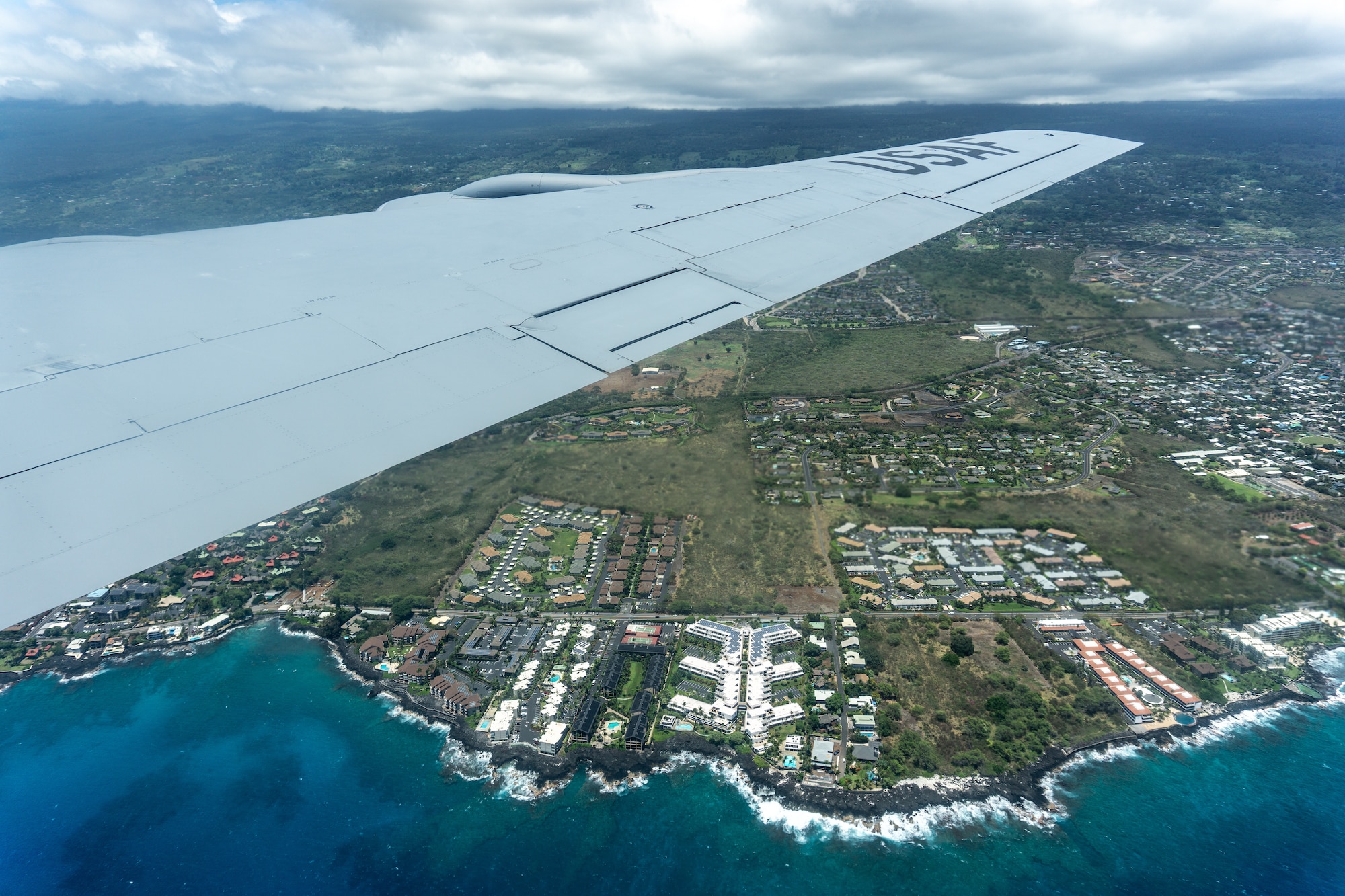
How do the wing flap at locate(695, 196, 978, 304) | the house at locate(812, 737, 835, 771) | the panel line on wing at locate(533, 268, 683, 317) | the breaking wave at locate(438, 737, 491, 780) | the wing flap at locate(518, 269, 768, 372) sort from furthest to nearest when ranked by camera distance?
the breaking wave at locate(438, 737, 491, 780) → the house at locate(812, 737, 835, 771) → the wing flap at locate(695, 196, 978, 304) → the panel line on wing at locate(533, 268, 683, 317) → the wing flap at locate(518, 269, 768, 372)

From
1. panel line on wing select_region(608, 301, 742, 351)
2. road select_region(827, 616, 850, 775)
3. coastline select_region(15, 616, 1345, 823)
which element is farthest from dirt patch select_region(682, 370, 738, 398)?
panel line on wing select_region(608, 301, 742, 351)

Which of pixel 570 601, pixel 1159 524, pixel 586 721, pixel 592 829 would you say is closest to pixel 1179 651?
pixel 1159 524

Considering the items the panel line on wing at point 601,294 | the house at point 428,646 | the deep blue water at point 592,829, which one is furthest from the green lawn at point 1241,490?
the house at point 428,646

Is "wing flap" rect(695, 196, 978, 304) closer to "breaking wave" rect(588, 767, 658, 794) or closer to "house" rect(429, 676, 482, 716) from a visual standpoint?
"breaking wave" rect(588, 767, 658, 794)

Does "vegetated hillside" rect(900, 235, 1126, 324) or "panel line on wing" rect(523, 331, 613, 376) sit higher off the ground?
"panel line on wing" rect(523, 331, 613, 376)

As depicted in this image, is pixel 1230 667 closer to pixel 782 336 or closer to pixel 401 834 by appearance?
pixel 401 834

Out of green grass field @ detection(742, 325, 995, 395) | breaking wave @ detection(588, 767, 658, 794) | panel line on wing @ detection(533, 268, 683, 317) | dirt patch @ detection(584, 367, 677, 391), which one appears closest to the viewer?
panel line on wing @ detection(533, 268, 683, 317)

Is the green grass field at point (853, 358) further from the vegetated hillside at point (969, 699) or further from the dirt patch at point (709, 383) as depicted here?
the vegetated hillside at point (969, 699)

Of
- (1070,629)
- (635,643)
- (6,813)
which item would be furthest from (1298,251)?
(6,813)
